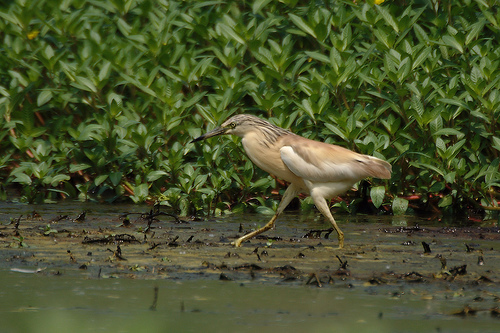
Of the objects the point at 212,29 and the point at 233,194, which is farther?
the point at 212,29

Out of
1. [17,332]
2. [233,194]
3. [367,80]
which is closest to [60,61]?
[233,194]

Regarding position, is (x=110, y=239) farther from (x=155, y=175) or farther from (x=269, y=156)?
(x=155, y=175)

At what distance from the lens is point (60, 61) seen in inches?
388

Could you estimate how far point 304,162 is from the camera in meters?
7.20

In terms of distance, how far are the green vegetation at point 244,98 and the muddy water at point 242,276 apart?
588mm

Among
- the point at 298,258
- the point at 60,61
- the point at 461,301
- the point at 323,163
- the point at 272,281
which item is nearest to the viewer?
the point at 461,301

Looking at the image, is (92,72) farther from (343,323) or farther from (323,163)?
(343,323)

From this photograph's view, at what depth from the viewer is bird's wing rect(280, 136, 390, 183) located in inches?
284

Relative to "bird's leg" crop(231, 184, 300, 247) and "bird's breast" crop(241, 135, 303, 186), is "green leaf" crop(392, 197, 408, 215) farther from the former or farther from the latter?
"bird's breast" crop(241, 135, 303, 186)

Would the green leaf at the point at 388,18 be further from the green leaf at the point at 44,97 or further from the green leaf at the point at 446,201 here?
the green leaf at the point at 44,97

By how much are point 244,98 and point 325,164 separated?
2904mm

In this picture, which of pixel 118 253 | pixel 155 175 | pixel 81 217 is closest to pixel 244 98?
pixel 155 175

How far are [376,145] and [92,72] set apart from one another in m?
3.46

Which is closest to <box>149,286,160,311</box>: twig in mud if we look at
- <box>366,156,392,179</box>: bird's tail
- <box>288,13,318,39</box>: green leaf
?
<box>366,156,392,179</box>: bird's tail
